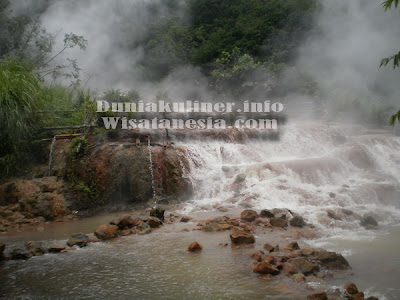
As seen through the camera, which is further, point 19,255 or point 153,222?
point 153,222

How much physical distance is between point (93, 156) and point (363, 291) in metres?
5.68

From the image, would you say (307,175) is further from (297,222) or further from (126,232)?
(126,232)

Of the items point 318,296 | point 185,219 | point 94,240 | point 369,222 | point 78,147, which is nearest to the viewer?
point 318,296

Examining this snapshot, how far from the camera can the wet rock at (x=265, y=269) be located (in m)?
2.83

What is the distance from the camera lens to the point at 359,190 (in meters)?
6.20

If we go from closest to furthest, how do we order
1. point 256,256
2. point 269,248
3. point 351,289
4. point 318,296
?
point 318,296 < point 351,289 < point 256,256 < point 269,248

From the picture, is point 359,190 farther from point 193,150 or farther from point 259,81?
point 259,81

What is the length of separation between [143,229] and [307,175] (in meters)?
4.03

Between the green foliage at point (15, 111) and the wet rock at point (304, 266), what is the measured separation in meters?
5.82

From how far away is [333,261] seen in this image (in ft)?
9.89

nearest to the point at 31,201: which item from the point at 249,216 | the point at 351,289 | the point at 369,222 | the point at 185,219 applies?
the point at 185,219

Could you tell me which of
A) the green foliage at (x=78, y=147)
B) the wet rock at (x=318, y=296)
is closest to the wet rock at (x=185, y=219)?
the wet rock at (x=318, y=296)

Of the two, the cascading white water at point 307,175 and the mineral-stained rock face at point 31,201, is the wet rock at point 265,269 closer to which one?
the cascading white water at point 307,175

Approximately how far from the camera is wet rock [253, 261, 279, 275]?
111 inches
